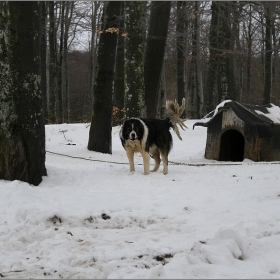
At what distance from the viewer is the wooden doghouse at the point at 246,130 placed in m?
10.0

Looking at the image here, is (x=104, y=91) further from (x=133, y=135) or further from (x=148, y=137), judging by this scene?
(x=133, y=135)

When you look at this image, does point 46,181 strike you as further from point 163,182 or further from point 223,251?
point 223,251

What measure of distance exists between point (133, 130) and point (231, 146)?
5.16 m

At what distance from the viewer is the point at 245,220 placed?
183 inches

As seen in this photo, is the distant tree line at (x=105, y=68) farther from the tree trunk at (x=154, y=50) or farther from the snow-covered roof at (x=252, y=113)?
the snow-covered roof at (x=252, y=113)

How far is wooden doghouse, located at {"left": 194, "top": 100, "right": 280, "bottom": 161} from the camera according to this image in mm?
10039

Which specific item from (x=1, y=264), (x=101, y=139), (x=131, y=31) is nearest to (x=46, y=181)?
(x=1, y=264)

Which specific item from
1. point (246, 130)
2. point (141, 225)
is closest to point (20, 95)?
point (141, 225)

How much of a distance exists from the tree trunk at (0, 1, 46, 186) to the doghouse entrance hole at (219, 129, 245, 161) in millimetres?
6389

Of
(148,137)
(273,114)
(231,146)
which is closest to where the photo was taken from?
(148,137)

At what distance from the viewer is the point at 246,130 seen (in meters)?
10.2

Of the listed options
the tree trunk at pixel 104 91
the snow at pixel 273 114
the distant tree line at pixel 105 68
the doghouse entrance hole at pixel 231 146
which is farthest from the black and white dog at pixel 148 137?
the snow at pixel 273 114

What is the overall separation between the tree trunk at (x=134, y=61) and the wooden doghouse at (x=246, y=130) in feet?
6.95

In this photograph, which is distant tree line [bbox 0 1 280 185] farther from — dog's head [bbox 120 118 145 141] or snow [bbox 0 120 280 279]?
dog's head [bbox 120 118 145 141]
